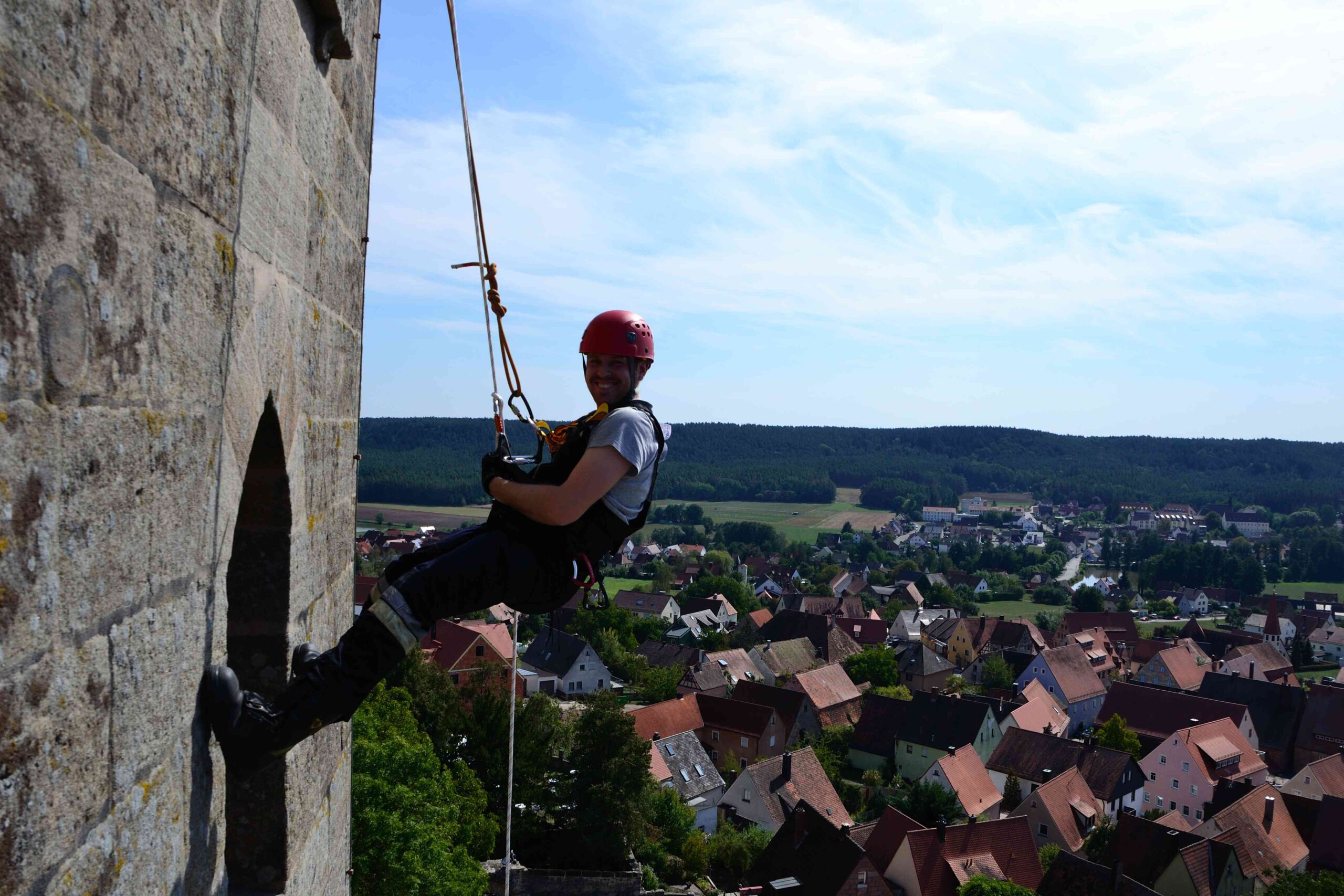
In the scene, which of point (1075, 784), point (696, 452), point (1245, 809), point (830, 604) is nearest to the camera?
point (1245, 809)

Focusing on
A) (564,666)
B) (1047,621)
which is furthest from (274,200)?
(1047,621)

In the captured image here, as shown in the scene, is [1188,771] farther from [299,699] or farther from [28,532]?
[28,532]

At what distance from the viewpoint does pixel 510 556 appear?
8.23 feet

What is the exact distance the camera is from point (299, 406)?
92.2 inches

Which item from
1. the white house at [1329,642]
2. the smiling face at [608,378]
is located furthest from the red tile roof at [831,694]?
the white house at [1329,642]

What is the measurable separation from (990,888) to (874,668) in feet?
101

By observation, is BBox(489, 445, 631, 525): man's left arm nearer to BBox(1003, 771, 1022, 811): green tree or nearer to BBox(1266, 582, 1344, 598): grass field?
BBox(1003, 771, 1022, 811): green tree

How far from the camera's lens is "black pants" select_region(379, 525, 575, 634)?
235cm

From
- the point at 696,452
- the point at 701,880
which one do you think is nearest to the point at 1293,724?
the point at 701,880

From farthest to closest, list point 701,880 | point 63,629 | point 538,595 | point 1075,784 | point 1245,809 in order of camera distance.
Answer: point 1075,784, point 1245,809, point 701,880, point 538,595, point 63,629

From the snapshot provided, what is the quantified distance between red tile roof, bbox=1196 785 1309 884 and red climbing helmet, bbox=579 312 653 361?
31067 millimetres

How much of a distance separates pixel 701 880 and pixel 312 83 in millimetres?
27128

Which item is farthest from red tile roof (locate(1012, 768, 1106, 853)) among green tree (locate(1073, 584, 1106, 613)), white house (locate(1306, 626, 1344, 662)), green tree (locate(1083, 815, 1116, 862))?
white house (locate(1306, 626, 1344, 662))

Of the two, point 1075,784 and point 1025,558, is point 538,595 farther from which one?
point 1025,558
